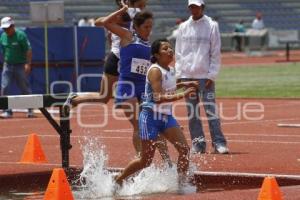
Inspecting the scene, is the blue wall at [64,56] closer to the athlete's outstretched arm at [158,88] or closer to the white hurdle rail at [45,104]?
the white hurdle rail at [45,104]

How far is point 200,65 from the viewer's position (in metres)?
14.4

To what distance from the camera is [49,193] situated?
31.9 feet

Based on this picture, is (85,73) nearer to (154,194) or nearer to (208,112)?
(208,112)

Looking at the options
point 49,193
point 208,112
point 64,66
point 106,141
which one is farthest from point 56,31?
point 49,193

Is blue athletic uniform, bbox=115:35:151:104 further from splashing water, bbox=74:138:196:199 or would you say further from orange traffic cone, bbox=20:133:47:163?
orange traffic cone, bbox=20:133:47:163

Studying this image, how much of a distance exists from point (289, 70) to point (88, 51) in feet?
36.6

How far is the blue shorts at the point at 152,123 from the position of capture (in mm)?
10852

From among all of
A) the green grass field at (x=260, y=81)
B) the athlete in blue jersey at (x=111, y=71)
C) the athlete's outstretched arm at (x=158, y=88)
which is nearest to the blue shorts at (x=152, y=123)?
the athlete's outstretched arm at (x=158, y=88)

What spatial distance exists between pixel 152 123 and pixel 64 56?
18.6 meters

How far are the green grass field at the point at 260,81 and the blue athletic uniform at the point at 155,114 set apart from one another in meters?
15.0

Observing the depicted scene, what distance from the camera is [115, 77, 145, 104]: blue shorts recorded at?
12.0m

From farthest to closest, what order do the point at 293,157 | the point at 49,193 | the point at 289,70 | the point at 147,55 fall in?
the point at 289,70 → the point at 293,157 → the point at 147,55 → the point at 49,193

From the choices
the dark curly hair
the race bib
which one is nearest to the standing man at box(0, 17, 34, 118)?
the race bib

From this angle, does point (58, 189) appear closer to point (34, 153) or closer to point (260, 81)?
point (34, 153)
